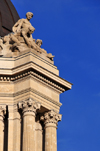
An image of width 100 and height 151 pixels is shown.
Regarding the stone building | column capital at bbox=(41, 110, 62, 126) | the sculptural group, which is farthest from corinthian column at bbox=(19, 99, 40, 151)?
the sculptural group

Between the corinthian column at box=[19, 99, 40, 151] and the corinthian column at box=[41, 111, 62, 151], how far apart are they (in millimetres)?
1499

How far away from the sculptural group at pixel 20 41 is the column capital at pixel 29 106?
149 inches

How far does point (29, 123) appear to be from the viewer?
46.6 meters

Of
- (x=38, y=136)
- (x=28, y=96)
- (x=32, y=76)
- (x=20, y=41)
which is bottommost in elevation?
(x=38, y=136)

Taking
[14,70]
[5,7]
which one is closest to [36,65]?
[14,70]

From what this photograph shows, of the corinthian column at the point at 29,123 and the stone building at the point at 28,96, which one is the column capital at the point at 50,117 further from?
the corinthian column at the point at 29,123

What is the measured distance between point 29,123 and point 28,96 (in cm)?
174

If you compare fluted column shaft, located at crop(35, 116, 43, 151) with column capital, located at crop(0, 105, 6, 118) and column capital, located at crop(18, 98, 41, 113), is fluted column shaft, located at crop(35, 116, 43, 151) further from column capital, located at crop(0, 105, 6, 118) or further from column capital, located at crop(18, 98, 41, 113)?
column capital, located at crop(0, 105, 6, 118)

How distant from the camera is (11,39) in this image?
5025 cm

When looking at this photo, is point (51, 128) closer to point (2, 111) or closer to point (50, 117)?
point (50, 117)

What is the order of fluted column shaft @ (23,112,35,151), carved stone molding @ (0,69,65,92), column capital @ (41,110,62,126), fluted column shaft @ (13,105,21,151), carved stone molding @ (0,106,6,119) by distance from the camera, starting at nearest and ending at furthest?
fluted column shaft @ (23,112,35,151), fluted column shaft @ (13,105,21,151), carved stone molding @ (0,106,6,119), carved stone molding @ (0,69,65,92), column capital @ (41,110,62,126)

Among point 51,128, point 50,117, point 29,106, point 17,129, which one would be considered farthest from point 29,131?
point 50,117

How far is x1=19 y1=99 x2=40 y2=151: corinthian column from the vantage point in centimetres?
4591

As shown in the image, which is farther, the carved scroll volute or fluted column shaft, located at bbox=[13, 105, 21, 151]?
the carved scroll volute
